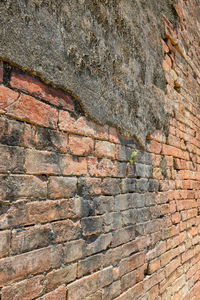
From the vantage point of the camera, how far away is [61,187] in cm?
161

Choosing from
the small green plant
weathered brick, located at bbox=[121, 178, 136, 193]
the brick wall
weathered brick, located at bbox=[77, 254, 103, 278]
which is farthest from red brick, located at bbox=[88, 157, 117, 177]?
weathered brick, located at bbox=[77, 254, 103, 278]

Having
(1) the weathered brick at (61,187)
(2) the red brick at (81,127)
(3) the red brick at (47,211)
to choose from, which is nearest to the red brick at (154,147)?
(2) the red brick at (81,127)

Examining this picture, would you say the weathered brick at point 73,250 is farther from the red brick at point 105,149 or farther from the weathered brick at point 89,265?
the red brick at point 105,149

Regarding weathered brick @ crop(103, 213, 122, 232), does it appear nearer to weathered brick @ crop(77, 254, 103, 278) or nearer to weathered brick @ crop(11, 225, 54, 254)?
weathered brick @ crop(77, 254, 103, 278)

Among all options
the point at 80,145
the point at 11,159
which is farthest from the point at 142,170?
the point at 11,159

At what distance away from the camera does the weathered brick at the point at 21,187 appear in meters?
1.28

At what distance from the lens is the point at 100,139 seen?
78.1 inches

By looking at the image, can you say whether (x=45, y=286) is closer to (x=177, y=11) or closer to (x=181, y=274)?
(x=181, y=274)

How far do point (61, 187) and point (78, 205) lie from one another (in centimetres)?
21

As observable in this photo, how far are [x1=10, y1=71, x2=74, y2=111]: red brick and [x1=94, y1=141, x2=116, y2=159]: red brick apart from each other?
38cm

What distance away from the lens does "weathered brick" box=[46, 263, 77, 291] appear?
149 cm

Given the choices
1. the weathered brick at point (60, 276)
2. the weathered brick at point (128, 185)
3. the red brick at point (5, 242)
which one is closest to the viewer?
the red brick at point (5, 242)

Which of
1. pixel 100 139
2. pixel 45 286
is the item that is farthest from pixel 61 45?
pixel 45 286

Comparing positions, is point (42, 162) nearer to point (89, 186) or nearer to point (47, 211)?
point (47, 211)
